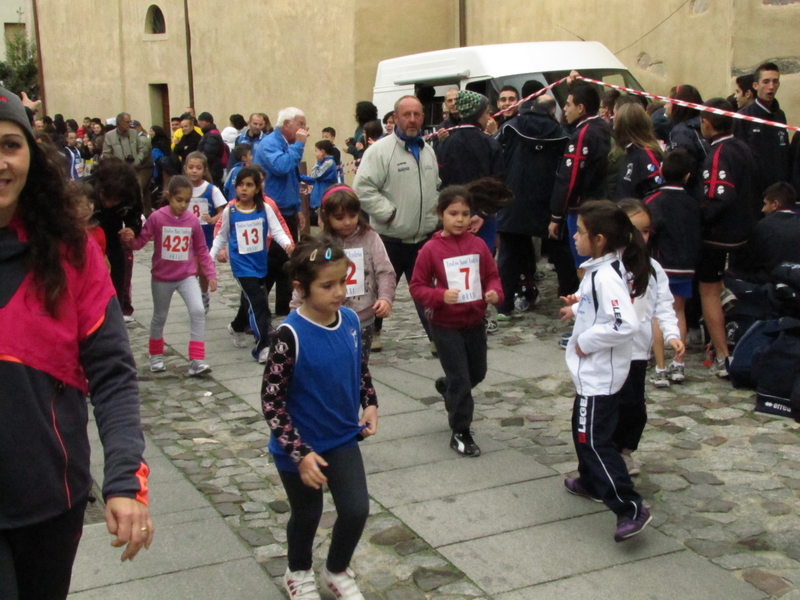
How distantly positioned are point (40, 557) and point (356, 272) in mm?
3523

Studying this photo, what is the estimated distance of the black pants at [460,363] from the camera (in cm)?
528

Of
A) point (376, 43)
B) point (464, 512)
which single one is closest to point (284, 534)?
point (464, 512)

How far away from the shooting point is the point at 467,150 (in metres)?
8.02

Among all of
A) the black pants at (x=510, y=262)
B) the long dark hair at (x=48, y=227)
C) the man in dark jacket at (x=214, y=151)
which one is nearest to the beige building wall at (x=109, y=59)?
the man in dark jacket at (x=214, y=151)

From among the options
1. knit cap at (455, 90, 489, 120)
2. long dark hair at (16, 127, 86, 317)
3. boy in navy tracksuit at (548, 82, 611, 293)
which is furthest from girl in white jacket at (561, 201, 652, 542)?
knit cap at (455, 90, 489, 120)

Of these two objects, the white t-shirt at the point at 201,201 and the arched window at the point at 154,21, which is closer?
the white t-shirt at the point at 201,201

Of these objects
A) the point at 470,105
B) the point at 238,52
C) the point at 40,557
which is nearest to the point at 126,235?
the point at 470,105

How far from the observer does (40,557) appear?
229cm

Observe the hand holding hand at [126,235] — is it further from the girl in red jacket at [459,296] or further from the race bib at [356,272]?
the girl in red jacket at [459,296]

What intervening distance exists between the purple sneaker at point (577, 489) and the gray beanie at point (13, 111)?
3233 mm

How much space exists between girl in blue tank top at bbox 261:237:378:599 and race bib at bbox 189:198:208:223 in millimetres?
5883

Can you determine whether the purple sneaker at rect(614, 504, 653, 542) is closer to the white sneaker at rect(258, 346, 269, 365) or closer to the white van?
the white sneaker at rect(258, 346, 269, 365)

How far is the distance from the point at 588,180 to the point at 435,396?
98.1 inches

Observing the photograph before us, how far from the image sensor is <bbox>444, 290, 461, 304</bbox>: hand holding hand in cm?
501
